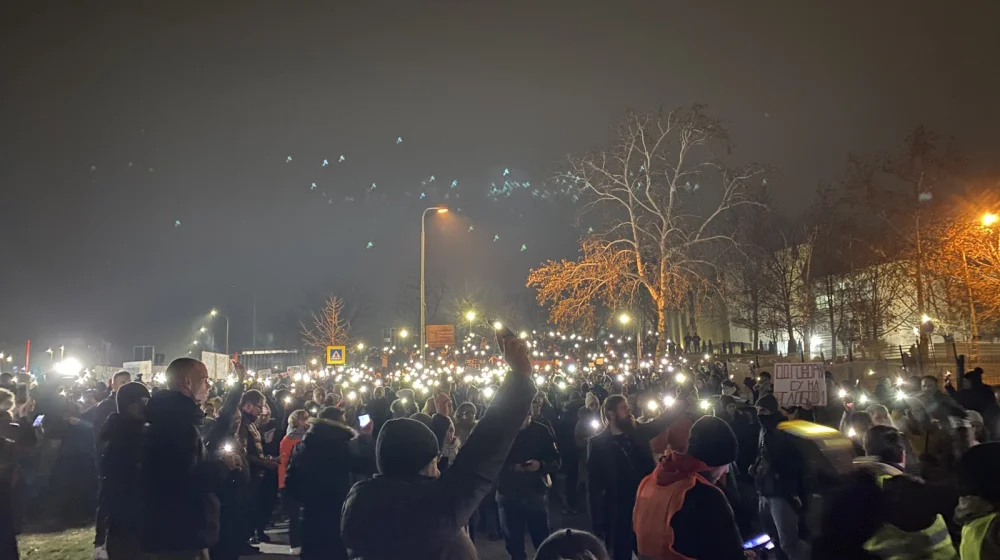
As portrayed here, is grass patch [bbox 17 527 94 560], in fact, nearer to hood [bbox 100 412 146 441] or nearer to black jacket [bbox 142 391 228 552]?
hood [bbox 100 412 146 441]

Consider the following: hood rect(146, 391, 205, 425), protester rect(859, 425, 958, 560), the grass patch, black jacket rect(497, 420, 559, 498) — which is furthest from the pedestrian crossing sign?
protester rect(859, 425, 958, 560)

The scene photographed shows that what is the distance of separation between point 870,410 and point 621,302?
2180 cm

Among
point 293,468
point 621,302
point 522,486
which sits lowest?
point 522,486

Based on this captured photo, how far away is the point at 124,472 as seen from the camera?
15.5 feet

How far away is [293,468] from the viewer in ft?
20.1

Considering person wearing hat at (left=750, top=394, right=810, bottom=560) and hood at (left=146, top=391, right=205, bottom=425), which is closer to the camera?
hood at (left=146, top=391, right=205, bottom=425)

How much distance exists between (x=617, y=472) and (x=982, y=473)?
12.9ft

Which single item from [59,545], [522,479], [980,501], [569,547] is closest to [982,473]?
[980,501]

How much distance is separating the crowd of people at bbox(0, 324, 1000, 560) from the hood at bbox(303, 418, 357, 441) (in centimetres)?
1

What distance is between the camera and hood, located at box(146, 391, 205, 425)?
175 inches

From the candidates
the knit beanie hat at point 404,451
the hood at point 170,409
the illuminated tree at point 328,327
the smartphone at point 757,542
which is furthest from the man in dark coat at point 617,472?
the illuminated tree at point 328,327

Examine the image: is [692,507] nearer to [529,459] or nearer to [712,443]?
[712,443]

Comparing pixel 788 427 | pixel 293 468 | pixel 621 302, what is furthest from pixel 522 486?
pixel 621 302

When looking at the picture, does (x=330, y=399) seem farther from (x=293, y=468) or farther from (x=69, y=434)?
(x=293, y=468)
